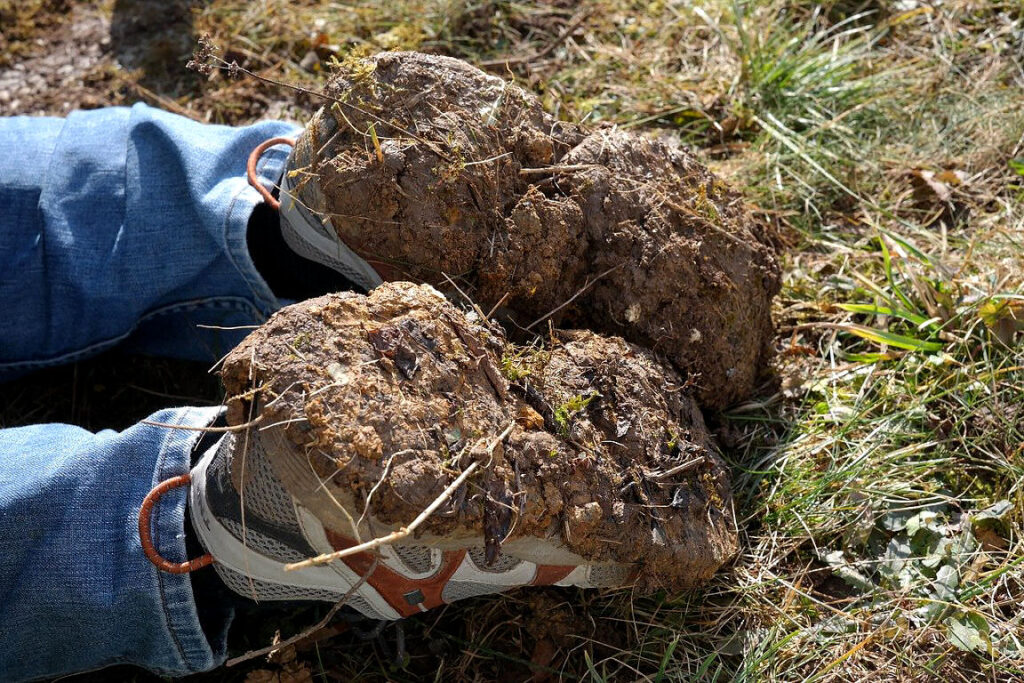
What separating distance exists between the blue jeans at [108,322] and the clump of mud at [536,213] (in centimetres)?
38

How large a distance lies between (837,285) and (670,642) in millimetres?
1148

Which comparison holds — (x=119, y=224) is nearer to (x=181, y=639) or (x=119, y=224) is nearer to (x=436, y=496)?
(x=181, y=639)

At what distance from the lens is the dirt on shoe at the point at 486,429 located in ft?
4.43

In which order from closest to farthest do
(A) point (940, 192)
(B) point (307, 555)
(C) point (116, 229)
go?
(B) point (307, 555) → (C) point (116, 229) → (A) point (940, 192)

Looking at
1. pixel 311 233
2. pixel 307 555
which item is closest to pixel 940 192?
pixel 311 233

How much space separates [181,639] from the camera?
1599mm

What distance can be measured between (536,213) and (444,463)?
0.63 metres


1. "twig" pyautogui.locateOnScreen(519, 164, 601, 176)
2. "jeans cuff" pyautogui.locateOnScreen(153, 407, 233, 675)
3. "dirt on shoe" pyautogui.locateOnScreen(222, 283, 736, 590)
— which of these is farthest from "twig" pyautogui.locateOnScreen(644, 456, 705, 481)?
"jeans cuff" pyautogui.locateOnScreen(153, 407, 233, 675)

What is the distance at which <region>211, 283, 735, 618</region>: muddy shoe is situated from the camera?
1355 millimetres

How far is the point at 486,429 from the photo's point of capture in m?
1.50

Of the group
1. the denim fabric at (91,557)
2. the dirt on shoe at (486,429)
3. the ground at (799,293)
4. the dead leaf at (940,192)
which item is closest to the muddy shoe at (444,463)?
the dirt on shoe at (486,429)

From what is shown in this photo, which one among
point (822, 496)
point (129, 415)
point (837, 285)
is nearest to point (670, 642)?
point (822, 496)

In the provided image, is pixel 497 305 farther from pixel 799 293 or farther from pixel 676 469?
pixel 799 293

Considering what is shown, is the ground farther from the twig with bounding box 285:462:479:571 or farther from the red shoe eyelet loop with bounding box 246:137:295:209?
the twig with bounding box 285:462:479:571
